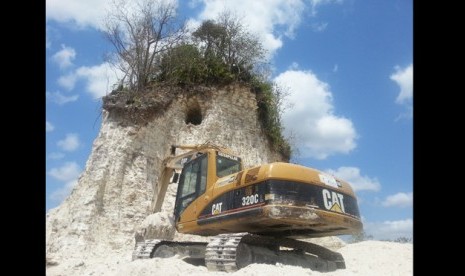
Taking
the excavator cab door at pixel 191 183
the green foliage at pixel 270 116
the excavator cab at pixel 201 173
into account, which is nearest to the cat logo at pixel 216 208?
the excavator cab at pixel 201 173

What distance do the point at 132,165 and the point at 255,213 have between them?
834 cm

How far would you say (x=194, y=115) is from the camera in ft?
61.3

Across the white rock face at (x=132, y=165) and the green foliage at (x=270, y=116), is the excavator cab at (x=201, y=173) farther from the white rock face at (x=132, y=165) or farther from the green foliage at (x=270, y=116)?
the green foliage at (x=270, y=116)

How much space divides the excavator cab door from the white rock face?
2735mm

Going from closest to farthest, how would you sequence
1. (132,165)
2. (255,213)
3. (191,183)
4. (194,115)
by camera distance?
(255,213), (191,183), (132,165), (194,115)

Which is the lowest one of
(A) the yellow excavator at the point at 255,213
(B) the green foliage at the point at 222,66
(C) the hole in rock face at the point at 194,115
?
(A) the yellow excavator at the point at 255,213

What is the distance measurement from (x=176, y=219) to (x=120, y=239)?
450 centimetres

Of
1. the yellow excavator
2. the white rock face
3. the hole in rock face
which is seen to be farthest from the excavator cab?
the hole in rock face

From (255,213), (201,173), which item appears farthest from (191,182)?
(255,213)

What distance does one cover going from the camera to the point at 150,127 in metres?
16.4

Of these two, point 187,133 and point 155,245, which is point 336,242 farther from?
point 155,245

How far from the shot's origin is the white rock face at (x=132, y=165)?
1335 centimetres

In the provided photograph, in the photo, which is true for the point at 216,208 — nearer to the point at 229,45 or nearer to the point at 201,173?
the point at 201,173
